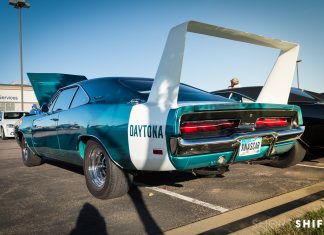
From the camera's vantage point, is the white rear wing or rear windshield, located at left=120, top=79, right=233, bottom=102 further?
rear windshield, located at left=120, top=79, right=233, bottom=102

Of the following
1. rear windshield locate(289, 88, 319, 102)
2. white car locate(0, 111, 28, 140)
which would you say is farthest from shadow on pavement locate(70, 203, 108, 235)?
white car locate(0, 111, 28, 140)

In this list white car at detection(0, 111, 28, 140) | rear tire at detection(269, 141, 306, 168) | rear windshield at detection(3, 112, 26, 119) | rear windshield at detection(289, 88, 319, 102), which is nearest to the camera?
rear tire at detection(269, 141, 306, 168)

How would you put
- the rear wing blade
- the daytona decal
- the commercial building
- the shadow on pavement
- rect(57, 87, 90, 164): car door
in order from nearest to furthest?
the shadow on pavement
the daytona decal
rect(57, 87, 90, 164): car door
the rear wing blade
the commercial building

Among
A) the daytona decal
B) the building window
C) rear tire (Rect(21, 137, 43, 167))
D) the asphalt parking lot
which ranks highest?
the daytona decal

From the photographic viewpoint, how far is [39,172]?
5.20m

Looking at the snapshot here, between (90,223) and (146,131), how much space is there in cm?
93

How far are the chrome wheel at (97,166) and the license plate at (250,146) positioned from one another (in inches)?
60.1

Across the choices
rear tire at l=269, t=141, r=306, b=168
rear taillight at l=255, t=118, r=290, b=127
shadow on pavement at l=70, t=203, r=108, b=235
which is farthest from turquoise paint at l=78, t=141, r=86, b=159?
rear tire at l=269, t=141, r=306, b=168

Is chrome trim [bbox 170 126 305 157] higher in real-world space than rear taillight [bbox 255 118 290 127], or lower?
lower

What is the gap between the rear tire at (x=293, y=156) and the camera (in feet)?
14.0

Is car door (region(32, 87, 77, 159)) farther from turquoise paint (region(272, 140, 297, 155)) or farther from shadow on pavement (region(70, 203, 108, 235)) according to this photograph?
turquoise paint (region(272, 140, 297, 155))

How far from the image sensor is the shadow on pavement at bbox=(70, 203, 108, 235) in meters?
2.47

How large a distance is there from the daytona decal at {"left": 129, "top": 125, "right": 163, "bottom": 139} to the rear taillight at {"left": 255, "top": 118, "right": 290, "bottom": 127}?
1.13 metres

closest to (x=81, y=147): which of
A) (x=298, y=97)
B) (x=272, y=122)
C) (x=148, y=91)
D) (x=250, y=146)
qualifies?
(x=148, y=91)
